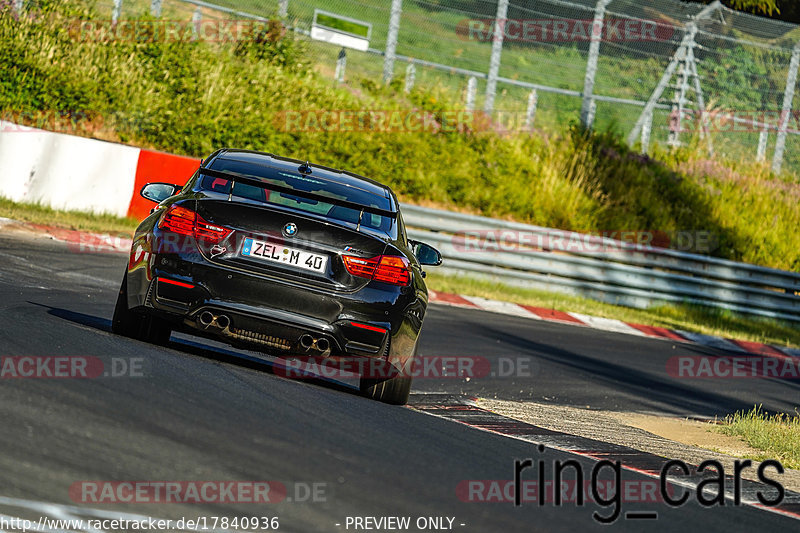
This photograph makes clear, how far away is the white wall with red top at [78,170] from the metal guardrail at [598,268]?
3.68 meters

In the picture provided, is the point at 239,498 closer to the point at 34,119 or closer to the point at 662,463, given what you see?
the point at 662,463

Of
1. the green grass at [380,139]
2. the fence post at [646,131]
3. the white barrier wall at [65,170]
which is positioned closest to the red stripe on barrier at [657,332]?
the green grass at [380,139]

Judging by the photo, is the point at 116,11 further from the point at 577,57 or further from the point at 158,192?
the point at 158,192

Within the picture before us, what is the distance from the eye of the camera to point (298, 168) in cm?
774

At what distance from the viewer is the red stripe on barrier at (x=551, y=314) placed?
1614cm

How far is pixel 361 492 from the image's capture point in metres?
4.80

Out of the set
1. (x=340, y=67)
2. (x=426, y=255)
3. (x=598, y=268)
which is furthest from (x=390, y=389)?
(x=340, y=67)

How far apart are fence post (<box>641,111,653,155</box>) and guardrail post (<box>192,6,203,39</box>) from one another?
8.82 m

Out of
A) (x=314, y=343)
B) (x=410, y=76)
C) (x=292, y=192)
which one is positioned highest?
(x=410, y=76)

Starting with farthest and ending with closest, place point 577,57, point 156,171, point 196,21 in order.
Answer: point 196,21 → point 577,57 → point 156,171
